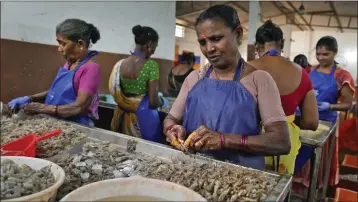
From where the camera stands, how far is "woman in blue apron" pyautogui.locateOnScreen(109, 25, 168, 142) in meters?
2.46

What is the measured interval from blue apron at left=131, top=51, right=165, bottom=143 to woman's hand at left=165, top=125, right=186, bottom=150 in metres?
1.23

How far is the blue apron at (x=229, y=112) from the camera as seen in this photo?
1197 mm

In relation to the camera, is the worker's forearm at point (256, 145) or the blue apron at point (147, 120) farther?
the blue apron at point (147, 120)

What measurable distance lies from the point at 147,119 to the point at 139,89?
28cm

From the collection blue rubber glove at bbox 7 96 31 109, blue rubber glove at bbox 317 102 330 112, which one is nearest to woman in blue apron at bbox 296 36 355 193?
blue rubber glove at bbox 317 102 330 112

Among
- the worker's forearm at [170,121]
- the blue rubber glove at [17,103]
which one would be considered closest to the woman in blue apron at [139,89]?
the blue rubber glove at [17,103]

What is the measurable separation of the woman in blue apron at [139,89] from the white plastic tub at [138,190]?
1.74 meters

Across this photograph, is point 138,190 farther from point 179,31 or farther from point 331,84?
point 179,31

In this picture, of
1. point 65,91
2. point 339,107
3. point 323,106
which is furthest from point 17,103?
point 339,107

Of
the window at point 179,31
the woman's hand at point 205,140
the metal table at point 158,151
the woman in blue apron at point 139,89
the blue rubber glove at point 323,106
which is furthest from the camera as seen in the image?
the window at point 179,31

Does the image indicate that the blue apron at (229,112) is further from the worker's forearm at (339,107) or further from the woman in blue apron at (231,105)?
the worker's forearm at (339,107)

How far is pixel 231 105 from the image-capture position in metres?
1.20

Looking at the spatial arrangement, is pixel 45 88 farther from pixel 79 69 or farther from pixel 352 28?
pixel 352 28

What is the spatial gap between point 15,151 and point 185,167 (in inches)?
25.9
